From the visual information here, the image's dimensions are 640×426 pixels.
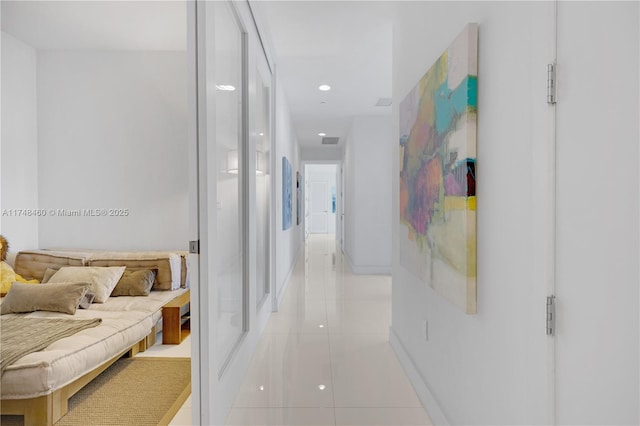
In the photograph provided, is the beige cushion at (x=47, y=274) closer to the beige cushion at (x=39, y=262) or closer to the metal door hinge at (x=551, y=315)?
the beige cushion at (x=39, y=262)

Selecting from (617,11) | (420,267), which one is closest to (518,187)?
(617,11)

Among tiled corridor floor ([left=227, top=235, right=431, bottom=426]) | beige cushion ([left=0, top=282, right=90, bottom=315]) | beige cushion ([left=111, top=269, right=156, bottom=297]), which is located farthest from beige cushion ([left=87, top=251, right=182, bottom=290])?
tiled corridor floor ([left=227, top=235, right=431, bottom=426])

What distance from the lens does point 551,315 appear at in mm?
1089

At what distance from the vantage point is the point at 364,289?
18.1 ft

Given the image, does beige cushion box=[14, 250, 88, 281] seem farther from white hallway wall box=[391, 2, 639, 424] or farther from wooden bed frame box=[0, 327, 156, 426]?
white hallway wall box=[391, 2, 639, 424]

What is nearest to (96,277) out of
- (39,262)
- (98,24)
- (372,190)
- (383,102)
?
(39,262)

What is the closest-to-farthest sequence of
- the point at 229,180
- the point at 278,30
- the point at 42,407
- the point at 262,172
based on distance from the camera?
the point at 42,407 → the point at 229,180 → the point at 278,30 → the point at 262,172

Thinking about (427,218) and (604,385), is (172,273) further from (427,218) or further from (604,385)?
(604,385)

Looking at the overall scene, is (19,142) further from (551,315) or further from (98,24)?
(551,315)

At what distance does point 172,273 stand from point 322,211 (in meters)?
12.5

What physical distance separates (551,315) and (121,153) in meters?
4.17

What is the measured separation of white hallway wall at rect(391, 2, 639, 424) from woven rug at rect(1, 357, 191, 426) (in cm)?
160

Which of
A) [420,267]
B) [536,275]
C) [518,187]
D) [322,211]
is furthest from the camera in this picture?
[322,211]

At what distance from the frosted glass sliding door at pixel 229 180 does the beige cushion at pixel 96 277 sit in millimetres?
1301
